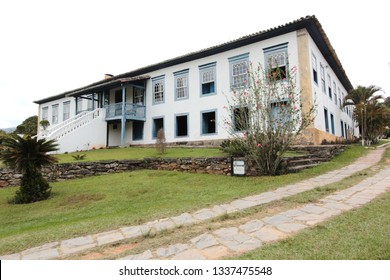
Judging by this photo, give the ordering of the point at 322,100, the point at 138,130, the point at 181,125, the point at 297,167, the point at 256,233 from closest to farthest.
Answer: the point at 256,233, the point at 297,167, the point at 322,100, the point at 181,125, the point at 138,130

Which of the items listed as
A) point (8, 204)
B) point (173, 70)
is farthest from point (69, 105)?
point (8, 204)

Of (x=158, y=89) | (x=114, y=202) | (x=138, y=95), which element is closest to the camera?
(x=114, y=202)

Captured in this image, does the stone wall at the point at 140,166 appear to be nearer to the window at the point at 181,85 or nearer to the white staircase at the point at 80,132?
the white staircase at the point at 80,132

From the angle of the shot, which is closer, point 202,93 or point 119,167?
point 119,167

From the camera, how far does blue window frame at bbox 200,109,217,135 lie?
15.2m

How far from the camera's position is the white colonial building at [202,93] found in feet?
40.5

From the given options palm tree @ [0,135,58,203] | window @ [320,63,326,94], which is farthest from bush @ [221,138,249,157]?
window @ [320,63,326,94]

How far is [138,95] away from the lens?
62.3 ft

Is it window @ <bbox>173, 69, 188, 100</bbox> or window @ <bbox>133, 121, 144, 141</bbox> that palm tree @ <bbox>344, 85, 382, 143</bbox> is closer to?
window @ <bbox>173, 69, 188, 100</bbox>

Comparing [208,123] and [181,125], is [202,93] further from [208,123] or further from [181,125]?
[181,125]

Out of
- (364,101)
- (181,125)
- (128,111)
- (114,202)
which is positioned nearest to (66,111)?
(128,111)

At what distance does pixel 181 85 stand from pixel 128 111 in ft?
14.1

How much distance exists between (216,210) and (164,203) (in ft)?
4.56
